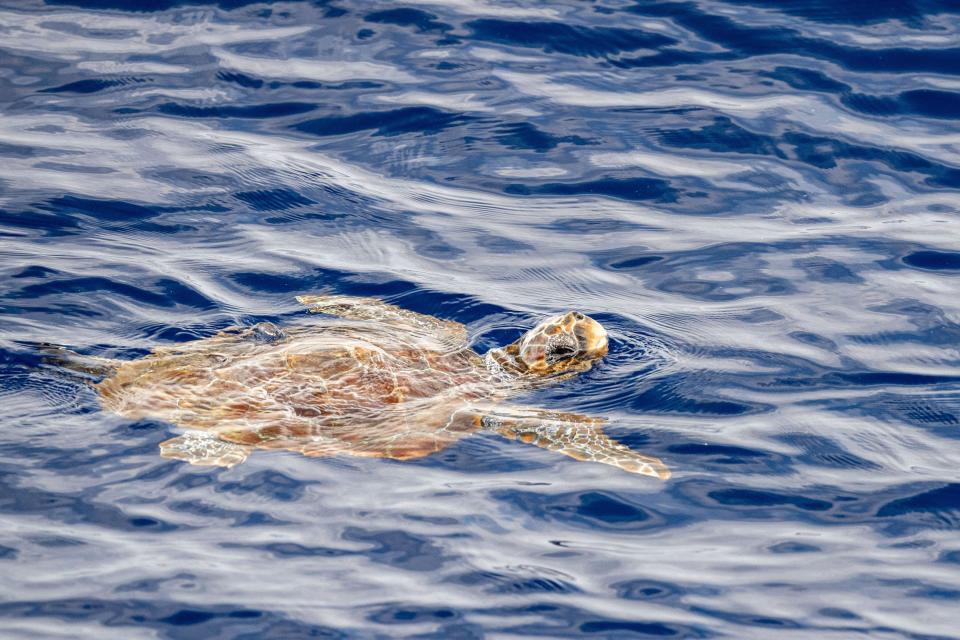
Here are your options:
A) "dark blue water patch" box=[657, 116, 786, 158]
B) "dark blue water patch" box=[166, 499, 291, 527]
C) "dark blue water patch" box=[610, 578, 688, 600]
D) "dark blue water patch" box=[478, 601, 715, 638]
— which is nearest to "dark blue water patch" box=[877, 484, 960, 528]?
"dark blue water patch" box=[610, 578, 688, 600]

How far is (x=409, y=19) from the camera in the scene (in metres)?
13.5

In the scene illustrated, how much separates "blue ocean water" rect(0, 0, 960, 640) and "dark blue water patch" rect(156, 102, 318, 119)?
4 cm

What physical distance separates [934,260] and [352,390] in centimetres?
547

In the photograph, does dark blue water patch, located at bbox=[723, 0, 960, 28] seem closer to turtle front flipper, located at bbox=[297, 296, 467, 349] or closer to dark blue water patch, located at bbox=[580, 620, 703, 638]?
turtle front flipper, located at bbox=[297, 296, 467, 349]

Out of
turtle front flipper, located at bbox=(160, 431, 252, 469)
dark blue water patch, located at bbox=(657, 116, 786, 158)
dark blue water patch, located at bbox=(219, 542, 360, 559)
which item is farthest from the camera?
dark blue water patch, located at bbox=(657, 116, 786, 158)

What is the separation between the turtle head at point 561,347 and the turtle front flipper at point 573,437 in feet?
2.10

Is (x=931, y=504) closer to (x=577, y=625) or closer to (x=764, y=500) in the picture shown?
(x=764, y=500)

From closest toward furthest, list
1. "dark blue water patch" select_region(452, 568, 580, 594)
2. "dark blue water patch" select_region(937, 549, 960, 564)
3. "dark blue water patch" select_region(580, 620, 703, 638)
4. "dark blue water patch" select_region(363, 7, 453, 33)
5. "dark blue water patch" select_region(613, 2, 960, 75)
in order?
"dark blue water patch" select_region(580, 620, 703, 638), "dark blue water patch" select_region(452, 568, 580, 594), "dark blue water patch" select_region(937, 549, 960, 564), "dark blue water patch" select_region(613, 2, 960, 75), "dark blue water patch" select_region(363, 7, 453, 33)

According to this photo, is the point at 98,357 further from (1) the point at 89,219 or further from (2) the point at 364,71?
(2) the point at 364,71

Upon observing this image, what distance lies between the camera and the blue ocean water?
560 cm

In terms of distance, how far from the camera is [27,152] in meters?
10.8

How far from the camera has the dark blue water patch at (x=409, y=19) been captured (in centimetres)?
1337

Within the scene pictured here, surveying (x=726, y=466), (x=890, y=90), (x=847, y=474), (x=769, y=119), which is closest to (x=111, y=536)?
(x=726, y=466)

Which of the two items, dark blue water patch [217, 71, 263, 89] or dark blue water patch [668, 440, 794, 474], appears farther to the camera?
dark blue water patch [217, 71, 263, 89]
